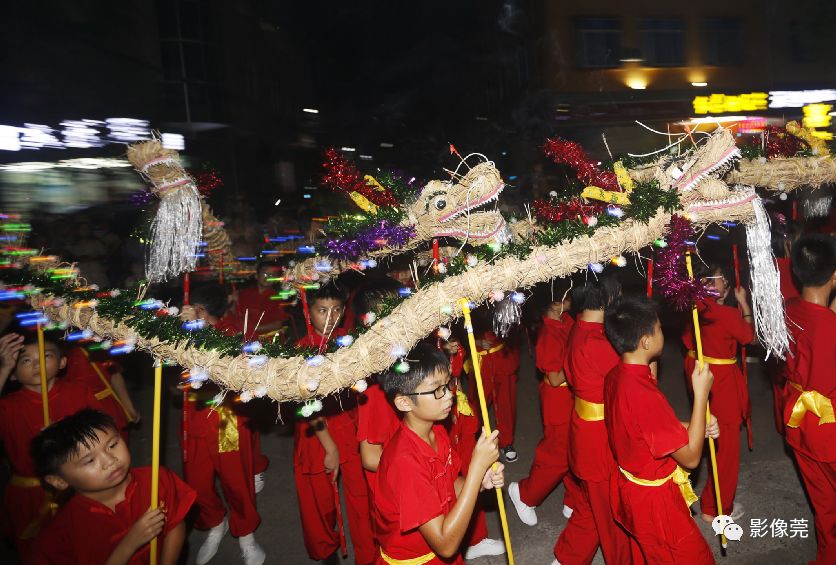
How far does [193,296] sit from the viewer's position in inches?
150

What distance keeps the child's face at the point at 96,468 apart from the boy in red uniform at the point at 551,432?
9.05 ft

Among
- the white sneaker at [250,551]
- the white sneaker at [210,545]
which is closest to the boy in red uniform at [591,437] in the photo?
the white sneaker at [250,551]

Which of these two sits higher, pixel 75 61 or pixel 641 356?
pixel 75 61

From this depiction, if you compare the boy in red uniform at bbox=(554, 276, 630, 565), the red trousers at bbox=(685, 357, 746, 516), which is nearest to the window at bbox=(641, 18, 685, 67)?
the red trousers at bbox=(685, 357, 746, 516)

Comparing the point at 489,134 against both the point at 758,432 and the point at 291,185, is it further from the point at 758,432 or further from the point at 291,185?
the point at 758,432

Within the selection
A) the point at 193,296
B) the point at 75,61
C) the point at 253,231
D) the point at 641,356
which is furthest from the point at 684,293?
the point at 75,61

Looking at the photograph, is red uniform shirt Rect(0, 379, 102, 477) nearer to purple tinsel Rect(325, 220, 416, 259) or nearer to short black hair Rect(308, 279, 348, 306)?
short black hair Rect(308, 279, 348, 306)

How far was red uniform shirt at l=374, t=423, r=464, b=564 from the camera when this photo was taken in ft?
6.73

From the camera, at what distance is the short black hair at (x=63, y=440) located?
7.41 ft

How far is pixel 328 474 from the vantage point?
11.5 feet

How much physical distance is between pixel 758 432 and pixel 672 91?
572 inches

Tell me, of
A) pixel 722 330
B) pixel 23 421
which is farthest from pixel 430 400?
pixel 23 421

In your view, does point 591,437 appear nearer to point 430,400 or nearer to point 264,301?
point 430,400

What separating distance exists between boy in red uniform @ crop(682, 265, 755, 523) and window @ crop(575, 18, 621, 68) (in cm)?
1535
